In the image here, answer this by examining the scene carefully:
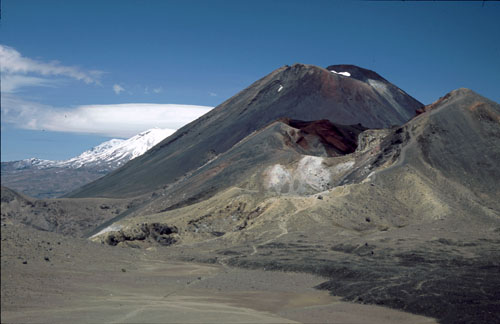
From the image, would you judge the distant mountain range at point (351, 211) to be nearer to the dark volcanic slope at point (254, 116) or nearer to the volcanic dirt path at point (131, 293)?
the volcanic dirt path at point (131, 293)

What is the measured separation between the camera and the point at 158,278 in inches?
1090

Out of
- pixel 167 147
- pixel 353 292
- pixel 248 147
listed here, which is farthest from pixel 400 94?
pixel 353 292

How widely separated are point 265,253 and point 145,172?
7125cm

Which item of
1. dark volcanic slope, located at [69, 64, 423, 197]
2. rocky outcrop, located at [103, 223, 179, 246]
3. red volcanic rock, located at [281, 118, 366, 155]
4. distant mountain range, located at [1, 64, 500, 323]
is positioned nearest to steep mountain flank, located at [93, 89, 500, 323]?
distant mountain range, located at [1, 64, 500, 323]

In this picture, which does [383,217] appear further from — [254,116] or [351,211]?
[254,116]

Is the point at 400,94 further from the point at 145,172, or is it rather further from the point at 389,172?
the point at 389,172

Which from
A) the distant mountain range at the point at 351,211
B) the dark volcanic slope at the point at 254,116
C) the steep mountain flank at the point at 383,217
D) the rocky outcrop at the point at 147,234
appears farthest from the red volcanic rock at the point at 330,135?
the rocky outcrop at the point at 147,234

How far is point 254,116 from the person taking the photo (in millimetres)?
114750

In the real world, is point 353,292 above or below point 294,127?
below

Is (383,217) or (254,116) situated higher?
(254,116)

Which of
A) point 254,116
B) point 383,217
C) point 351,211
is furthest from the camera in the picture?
point 254,116

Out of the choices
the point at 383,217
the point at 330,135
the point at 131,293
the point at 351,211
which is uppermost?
the point at 330,135

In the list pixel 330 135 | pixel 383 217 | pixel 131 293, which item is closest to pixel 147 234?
pixel 383 217

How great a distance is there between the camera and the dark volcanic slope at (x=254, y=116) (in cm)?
10325
